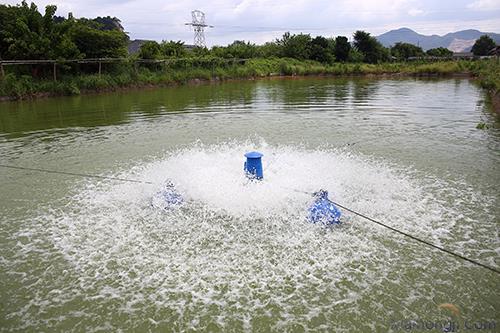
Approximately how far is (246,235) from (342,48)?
48.1m

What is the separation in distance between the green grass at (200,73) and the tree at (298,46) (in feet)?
8.00

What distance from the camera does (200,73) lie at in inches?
1238

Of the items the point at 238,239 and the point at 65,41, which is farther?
the point at 65,41

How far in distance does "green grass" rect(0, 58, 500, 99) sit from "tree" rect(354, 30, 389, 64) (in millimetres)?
10061

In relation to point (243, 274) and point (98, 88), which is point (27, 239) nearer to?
point (243, 274)

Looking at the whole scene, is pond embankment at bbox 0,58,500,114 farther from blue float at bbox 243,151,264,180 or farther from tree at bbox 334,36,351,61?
blue float at bbox 243,151,264,180

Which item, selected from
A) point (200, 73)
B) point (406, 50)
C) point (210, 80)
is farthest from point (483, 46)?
point (200, 73)

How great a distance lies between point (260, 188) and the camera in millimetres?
6496

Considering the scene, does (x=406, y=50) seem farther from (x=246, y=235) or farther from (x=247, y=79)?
(x=246, y=235)

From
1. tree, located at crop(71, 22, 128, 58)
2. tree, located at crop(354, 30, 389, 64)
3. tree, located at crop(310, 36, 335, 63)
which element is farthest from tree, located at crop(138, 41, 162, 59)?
tree, located at crop(354, 30, 389, 64)

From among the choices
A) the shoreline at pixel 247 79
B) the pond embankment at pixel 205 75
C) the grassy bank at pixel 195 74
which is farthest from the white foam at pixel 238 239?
the grassy bank at pixel 195 74

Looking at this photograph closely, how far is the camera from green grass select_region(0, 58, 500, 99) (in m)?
21.2

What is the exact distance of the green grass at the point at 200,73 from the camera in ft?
69.5

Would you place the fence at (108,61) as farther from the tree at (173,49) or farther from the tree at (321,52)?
the tree at (321,52)
